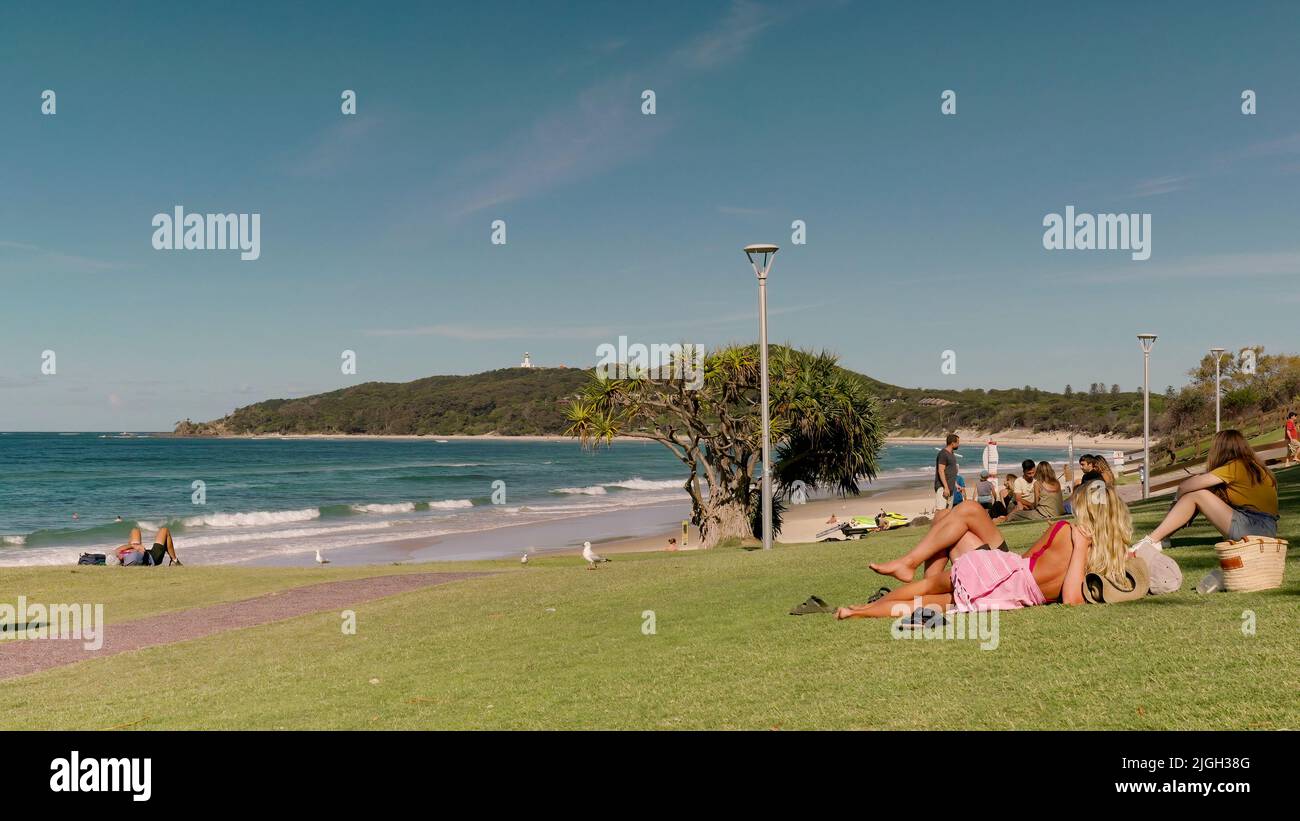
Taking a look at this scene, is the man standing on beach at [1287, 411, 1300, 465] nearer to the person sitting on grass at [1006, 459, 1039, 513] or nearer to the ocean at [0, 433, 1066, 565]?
the person sitting on grass at [1006, 459, 1039, 513]

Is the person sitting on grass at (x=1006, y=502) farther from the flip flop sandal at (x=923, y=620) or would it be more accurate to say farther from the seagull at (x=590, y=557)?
the flip flop sandal at (x=923, y=620)

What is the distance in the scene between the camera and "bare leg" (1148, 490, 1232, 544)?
931cm

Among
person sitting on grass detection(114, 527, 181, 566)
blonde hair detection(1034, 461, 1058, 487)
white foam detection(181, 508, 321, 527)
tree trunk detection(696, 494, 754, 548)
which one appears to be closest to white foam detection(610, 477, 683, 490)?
white foam detection(181, 508, 321, 527)

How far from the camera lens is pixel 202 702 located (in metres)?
8.80

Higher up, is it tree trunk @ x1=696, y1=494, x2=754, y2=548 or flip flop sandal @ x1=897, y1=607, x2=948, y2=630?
flip flop sandal @ x1=897, y1=607, x2=948, y2=630

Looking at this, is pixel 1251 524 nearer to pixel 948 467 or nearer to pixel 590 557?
pixel 948 467

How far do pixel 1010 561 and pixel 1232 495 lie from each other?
2.56 metres

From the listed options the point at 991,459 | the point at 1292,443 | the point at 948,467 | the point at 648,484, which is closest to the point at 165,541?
the point at 948,467

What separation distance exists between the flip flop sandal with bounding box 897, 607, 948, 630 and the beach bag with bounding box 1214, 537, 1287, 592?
275 centimetres

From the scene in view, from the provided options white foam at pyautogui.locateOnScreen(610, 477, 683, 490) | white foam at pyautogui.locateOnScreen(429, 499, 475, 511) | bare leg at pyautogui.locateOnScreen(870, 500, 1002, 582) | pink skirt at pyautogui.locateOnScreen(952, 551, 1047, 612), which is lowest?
white foam at pyautogui.locateOnScreen(610, 477, 683, 490)
